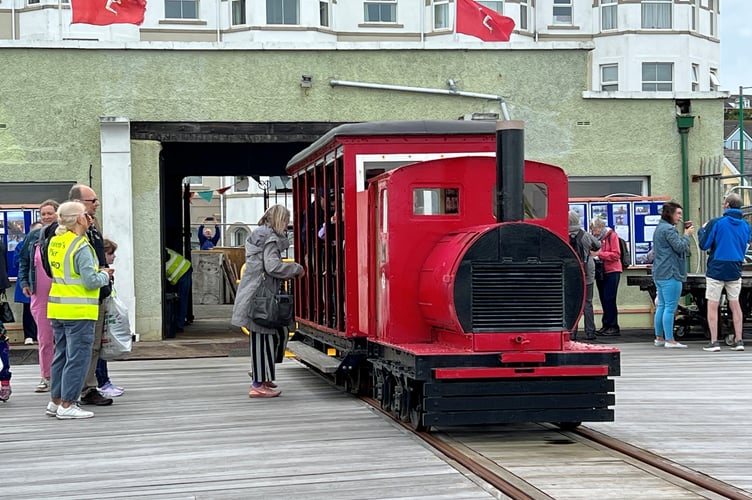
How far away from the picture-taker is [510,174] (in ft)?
29.3

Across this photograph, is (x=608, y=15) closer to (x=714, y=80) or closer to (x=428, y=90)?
(x=714, y=80)

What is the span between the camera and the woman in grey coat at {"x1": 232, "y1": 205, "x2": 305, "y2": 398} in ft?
37.9

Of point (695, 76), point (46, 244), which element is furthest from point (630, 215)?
point (695, 76)

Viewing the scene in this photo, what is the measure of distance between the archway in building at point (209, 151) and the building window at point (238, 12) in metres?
23.4

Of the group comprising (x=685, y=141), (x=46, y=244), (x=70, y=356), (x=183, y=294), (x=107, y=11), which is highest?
(x=107, y=11)

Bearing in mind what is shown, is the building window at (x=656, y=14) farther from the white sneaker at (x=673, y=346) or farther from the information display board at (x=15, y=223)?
the information display board at (x=15, y=223)

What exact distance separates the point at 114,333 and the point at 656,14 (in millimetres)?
A: 42388

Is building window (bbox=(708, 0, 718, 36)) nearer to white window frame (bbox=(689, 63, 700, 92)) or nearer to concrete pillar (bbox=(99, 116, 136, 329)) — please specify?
white window frame (bbox=(689, 63, 700, 92))

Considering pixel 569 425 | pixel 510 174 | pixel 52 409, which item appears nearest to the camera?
pixel 510 174

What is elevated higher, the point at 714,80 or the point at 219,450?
the point at 714,80

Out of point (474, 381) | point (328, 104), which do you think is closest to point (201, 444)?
point (474, 381)

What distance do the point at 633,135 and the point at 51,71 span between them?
867cm

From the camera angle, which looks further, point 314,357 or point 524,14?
point 524,14

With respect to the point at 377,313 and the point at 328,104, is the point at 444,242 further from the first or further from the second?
the point at 328,104
